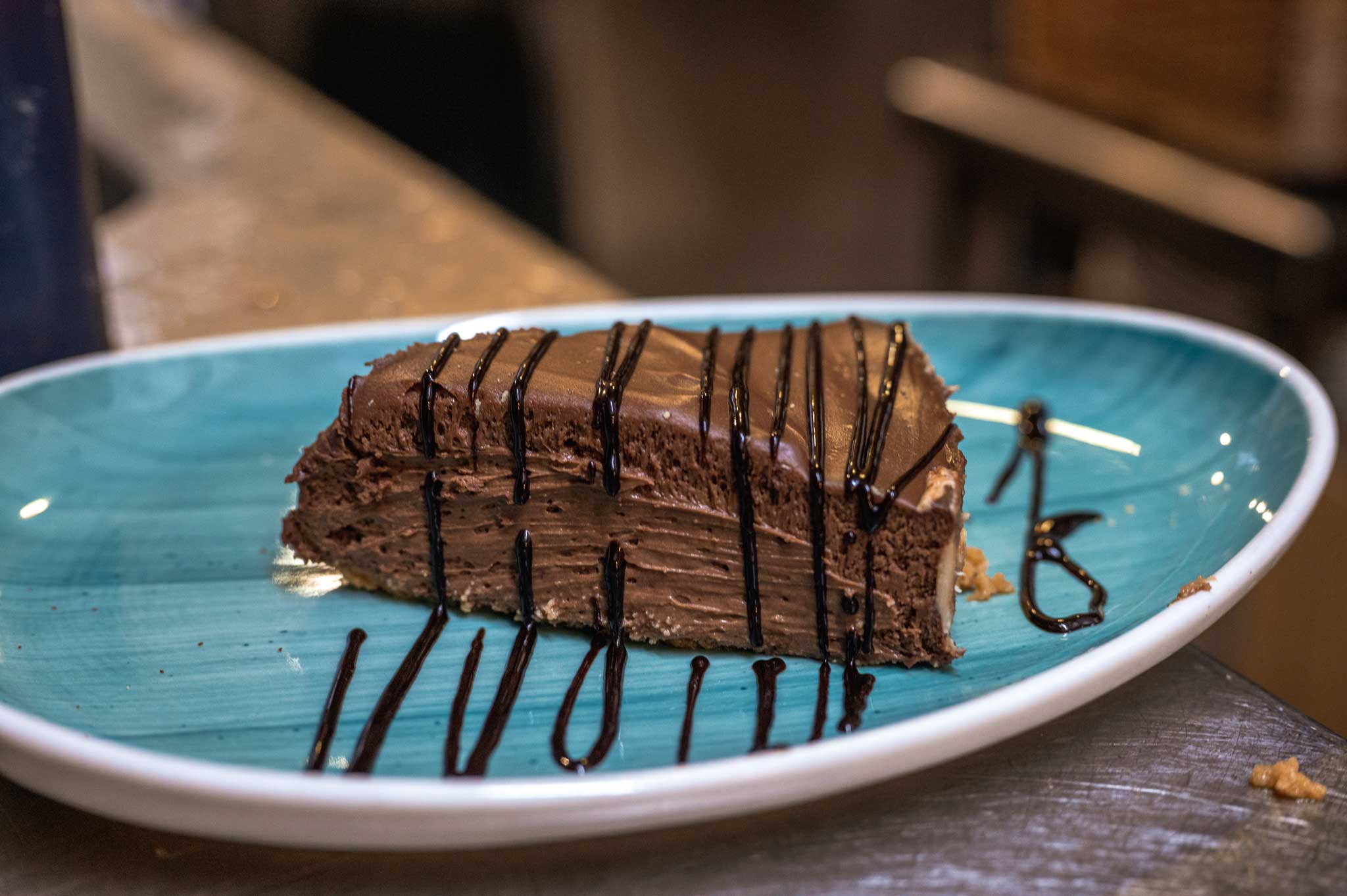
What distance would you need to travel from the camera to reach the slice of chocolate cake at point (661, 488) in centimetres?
121

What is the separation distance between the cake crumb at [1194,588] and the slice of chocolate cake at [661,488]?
0.73 ft

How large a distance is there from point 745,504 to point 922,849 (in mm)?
418

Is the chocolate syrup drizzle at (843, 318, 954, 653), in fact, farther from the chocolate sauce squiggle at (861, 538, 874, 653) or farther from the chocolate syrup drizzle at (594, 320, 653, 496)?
the chocolate syrup drizzle at (594, 320, 653, 496)

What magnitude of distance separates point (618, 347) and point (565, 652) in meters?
0.37

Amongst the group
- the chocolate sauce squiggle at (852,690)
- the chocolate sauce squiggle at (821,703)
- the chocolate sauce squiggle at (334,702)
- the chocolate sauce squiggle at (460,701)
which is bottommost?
the chocolate sauce squiggle at (334,702)

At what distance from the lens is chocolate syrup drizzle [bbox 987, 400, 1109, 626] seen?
1218 mm

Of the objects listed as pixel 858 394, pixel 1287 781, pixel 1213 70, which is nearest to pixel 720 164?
pixel 1213 70

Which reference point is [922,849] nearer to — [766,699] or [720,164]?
[766,699]

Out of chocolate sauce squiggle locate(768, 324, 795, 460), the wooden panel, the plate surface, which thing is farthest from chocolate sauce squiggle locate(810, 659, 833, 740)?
the wooden panel

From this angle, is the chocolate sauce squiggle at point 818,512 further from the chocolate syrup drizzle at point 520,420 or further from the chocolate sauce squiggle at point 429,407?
the chocolate sauce squiggle at point 429,407

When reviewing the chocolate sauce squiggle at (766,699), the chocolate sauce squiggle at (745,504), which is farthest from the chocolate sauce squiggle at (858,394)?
the chocolate sauce squiggle at (766,699)

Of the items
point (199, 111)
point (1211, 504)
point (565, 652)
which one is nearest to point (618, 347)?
point (565, 652)

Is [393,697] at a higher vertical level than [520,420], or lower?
lower

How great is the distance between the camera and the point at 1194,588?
110 cm
